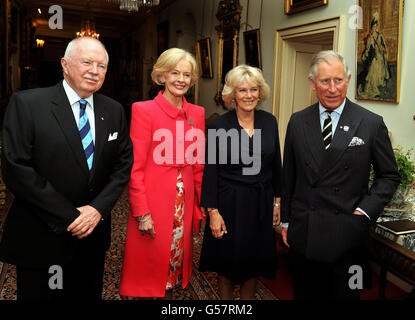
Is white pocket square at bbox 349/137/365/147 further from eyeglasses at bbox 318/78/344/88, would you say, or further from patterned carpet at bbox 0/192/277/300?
patterned carpet at bbox 0/192/277/300

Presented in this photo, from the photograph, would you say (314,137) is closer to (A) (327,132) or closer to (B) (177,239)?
(A) (327,132)

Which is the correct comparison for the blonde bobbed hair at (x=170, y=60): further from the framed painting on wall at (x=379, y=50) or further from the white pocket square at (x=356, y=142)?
the framed painting on wall at (x=379, y=50)

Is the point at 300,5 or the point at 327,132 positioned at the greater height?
the point at 300,5

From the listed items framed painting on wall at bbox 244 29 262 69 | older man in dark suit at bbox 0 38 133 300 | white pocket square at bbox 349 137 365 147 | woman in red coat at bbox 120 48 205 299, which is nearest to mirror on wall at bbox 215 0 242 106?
framed painting on wall at bbox 244 29 262 69

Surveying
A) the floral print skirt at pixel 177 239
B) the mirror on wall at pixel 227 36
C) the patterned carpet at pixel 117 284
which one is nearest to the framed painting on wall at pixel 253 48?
the mirror on wall at pixel 227 36

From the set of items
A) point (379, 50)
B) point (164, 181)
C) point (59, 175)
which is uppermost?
point (379, 50)

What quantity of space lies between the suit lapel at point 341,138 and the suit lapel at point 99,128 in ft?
4.15

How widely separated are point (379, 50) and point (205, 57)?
18.9 feet

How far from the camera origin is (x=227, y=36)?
792 cm

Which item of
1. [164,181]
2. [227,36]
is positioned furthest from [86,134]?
[227,36]

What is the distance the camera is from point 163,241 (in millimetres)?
2795

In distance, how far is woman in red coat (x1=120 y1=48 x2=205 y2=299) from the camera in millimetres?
2652

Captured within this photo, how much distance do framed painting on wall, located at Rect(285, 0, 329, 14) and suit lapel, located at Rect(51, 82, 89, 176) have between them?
3.93m

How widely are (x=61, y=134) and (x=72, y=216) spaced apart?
0.45 metres
